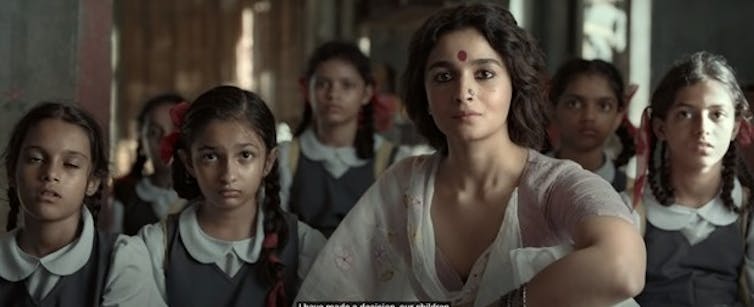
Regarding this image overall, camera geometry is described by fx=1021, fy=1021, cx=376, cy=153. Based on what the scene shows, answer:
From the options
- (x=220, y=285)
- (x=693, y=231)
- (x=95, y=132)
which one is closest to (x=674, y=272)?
(x=693, y=231)

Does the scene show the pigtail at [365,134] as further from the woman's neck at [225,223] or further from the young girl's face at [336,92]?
the woman's neck at [225,223]

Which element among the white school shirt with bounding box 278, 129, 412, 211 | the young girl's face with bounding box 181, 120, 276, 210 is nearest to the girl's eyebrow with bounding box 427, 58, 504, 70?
the young girl's face with bounding box 181, 120, 276, 210

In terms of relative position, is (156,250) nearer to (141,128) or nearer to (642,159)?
(642,159)

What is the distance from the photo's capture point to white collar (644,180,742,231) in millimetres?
2811

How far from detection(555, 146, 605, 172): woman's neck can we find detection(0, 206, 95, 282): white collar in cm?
173

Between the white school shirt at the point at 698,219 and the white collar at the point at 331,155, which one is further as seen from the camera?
the white collar at the point at 331,155

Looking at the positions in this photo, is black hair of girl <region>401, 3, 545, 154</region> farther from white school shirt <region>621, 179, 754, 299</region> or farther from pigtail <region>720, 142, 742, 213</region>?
pigtail <region>720, 142, 742, 213</region>

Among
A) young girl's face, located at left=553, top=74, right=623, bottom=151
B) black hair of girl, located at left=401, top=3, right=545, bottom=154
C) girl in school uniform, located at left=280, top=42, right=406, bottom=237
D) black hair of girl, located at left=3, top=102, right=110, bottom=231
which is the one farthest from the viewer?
girl in school uniform, located at left=280, top=42, right=406, bottom=237

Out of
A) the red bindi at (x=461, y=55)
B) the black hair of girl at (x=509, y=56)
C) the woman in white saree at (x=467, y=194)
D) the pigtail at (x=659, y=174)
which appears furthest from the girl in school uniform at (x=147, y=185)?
the pigtail at (x=659, y=174)

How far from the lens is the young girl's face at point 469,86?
2350mm

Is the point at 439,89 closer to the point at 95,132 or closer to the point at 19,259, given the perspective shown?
the point at 95,132

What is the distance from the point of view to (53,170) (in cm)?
256

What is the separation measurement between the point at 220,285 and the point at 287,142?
4.01 ft

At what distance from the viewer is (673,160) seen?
2.91 metres
